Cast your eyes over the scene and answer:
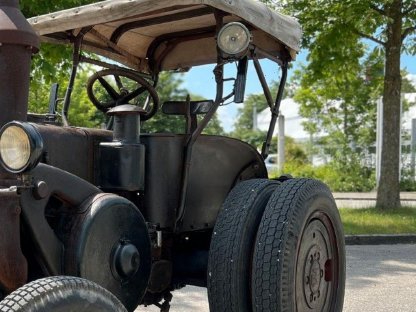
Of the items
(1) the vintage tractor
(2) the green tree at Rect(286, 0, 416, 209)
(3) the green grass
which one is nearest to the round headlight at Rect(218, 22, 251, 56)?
(1) the vintage tractor

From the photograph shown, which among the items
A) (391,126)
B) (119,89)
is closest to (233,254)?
(119,89)

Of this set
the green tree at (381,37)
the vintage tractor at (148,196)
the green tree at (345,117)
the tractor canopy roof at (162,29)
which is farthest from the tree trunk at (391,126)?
the vintage tractor at (148,196)

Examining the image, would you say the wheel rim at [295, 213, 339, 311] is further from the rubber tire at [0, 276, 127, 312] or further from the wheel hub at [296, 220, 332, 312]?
the rubber tire at [0, 276, 127, 312]

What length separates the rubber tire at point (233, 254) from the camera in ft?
11.5

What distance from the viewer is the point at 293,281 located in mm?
3557

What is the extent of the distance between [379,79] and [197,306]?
10.5 meters

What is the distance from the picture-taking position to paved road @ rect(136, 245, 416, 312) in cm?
580

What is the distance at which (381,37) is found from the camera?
1310cm

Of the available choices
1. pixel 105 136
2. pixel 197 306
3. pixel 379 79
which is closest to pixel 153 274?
pixel 105 136

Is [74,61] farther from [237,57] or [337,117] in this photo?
[337,117]

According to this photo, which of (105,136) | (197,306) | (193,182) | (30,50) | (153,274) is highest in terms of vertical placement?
(30,50)

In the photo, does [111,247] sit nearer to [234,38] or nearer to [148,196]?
[148,196]

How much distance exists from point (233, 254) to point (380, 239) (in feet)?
23.2

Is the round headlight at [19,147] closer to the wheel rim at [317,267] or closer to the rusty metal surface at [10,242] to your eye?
the rusty metal surface at [10,242]
